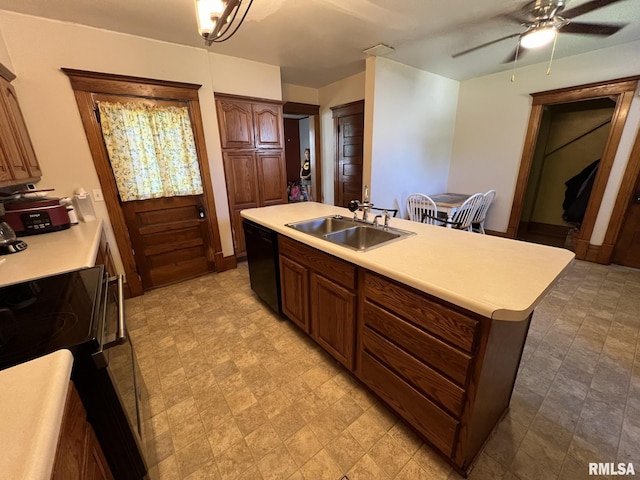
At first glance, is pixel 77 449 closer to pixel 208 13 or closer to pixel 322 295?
pixel 322 295

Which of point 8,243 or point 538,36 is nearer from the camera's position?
point 8,243

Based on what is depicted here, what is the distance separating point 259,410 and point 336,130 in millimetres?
4095

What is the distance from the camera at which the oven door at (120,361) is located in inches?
35.5

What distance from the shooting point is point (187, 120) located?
9.00ft

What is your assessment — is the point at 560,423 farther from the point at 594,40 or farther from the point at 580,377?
the point at 594,40

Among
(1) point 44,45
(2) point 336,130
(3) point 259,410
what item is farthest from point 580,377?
(1) point 44,45

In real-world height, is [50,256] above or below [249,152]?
below

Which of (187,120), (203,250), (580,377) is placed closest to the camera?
(580,377)

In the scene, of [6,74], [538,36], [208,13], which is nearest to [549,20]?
[538,36]

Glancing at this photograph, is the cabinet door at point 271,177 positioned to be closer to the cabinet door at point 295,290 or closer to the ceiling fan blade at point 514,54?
the cabinet door at point 295,290

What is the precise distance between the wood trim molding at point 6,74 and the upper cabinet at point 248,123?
1.56 metres

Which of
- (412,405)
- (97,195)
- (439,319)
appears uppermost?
(97,195)

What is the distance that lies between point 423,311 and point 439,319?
0.23 feet

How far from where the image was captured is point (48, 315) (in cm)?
93
